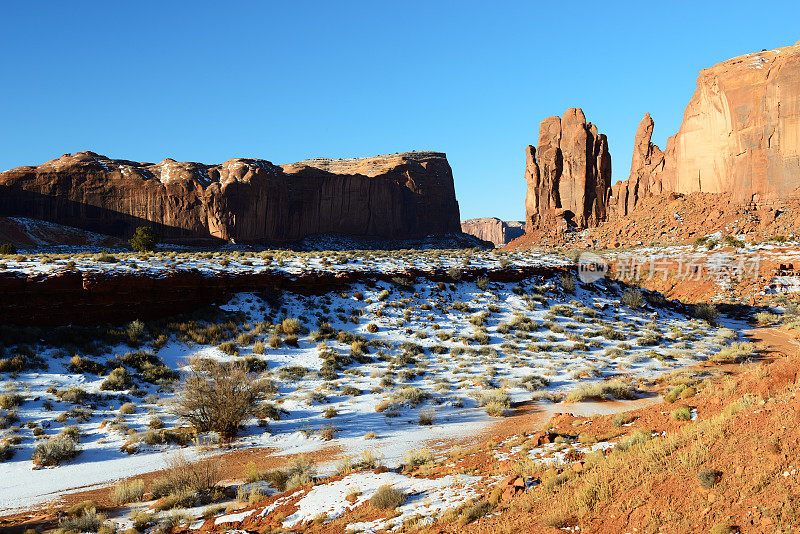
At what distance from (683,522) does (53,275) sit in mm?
21316

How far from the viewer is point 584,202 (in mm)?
87062

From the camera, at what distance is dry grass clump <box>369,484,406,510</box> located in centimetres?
702

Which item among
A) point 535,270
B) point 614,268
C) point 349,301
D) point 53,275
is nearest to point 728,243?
point 614,268

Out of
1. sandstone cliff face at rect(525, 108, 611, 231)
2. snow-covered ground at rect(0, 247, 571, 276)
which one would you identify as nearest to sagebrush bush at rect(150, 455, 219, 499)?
snow-covered ground at rect(0, 247, 571, 276)

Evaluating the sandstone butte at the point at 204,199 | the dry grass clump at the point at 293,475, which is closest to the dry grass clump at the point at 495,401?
the dry grass clump at the point at 293,475

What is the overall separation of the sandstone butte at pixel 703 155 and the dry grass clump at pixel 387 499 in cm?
7243

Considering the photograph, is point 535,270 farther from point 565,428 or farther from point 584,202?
point 584,202

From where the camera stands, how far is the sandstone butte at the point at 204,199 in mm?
70250

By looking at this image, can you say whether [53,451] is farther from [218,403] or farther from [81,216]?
[81,216]

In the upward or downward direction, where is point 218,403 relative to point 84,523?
upward

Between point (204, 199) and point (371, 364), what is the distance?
6818 centimetres

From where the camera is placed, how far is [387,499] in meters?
7.05

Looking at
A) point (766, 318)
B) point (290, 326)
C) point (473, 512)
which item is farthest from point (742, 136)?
point (473, 512)

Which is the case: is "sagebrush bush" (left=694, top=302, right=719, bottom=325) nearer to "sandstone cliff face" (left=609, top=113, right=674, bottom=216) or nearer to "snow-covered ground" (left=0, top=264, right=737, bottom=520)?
"snow-covered ground" (left=0, top=264, right=737, bottom=520)
